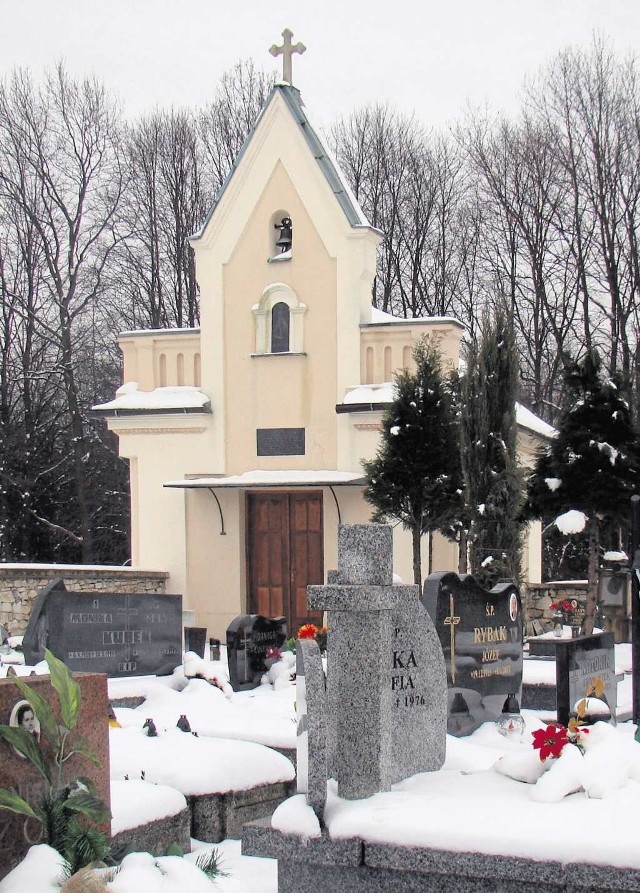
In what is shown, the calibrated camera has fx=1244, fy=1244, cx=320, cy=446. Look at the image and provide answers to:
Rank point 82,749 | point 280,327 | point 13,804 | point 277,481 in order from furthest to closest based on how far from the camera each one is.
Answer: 1. point 280,327
2. point 277,481
3. point 82,749
4. point 13,804

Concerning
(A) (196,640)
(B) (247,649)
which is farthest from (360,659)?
(A) (196,640)

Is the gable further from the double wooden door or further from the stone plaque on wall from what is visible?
the double wooden door

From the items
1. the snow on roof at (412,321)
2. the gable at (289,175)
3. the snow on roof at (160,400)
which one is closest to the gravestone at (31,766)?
the snow on roof at (412,321)

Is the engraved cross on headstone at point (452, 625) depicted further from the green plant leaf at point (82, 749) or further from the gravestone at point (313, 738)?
the green plant leaf at point (82, 749)

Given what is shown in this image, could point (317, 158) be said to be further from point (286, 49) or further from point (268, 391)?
point (268, 391)

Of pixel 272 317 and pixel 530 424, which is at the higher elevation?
pixel 272 317

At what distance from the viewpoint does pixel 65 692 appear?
6.00 meters

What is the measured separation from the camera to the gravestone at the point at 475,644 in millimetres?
10727

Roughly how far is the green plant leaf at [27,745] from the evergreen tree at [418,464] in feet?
37.4

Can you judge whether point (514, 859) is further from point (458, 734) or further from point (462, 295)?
point (462, 295)

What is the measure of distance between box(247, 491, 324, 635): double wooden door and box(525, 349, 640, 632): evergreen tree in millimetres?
4141

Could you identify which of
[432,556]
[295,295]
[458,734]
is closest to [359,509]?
[432,556]

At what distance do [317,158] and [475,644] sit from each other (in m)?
11.0

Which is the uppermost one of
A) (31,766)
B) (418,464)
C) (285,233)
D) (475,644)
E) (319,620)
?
(285,233)
